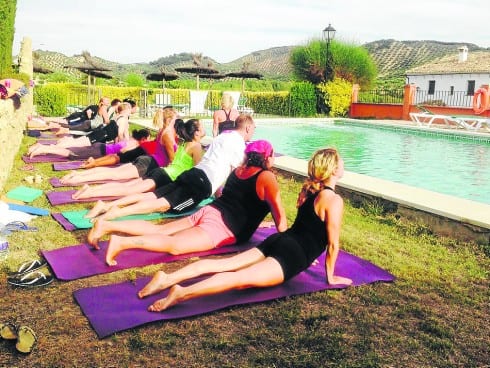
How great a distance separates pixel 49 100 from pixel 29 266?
17110 mm

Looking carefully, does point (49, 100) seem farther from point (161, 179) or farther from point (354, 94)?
point (161, 179)

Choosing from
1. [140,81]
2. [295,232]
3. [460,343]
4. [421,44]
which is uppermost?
[421,44]

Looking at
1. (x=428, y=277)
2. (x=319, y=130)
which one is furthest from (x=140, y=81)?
(x=428, y=277)

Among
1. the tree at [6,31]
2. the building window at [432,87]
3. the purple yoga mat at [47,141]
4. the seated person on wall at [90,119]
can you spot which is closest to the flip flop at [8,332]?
the purple yoga mat at [47,141]

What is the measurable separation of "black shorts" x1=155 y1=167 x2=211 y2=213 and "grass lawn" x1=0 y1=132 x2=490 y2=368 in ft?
3.51

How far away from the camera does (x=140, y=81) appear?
30641 millimetres

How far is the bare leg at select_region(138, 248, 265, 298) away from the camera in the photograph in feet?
9.84

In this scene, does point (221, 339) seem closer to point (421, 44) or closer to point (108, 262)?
point (108, 262)

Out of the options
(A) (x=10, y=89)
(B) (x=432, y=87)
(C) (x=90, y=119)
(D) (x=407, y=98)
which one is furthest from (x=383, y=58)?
→ (A) (x=10, y=89)

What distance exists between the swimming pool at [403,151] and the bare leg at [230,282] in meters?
5.73

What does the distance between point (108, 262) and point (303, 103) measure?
21.2 m

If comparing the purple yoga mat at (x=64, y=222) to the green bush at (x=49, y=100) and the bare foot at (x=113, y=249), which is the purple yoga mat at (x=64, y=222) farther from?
the green bush at (x=49, y=100)

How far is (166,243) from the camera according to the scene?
3.67 metres

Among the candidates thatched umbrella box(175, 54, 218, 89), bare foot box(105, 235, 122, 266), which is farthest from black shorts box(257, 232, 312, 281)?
thatched umbrella box(175, 54, 218, 89)
